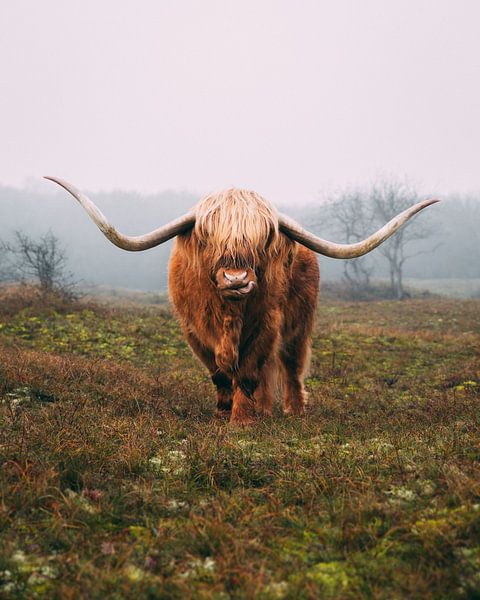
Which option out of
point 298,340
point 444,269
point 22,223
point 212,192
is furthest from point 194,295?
point 22,223

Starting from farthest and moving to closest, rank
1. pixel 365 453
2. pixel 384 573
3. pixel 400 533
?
pixel 365 453, pixel 400 533, pixel 384 573

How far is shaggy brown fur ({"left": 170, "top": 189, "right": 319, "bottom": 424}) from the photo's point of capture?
438 centimetres

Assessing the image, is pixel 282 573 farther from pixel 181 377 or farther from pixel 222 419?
pixel 181 377

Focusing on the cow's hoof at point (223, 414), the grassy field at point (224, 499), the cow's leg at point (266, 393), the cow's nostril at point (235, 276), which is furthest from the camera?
the cow's leg at point (266, 393)

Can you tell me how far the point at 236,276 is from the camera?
4.09 m

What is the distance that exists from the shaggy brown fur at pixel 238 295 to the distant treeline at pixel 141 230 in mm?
52550

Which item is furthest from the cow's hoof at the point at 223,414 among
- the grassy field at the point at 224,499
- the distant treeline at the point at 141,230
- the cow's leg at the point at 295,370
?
the distant treeline at the point at 141,230

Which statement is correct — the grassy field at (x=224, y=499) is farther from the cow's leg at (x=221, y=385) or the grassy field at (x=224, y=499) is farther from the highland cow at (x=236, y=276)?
the highland cow at (x=236, y=276)

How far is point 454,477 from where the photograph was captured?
104 inches

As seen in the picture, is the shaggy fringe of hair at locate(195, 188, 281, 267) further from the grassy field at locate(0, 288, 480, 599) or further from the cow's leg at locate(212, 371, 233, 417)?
the grassy field at locate(0, 288, 480, 599)

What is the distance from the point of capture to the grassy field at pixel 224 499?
195 centimetres

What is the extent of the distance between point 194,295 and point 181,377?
2.61 m

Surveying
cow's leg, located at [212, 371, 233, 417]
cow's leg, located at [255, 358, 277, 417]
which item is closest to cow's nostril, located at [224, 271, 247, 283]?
cow's leg, located at [212, 371, 233, 417]

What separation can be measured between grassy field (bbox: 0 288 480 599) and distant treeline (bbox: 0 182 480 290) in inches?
2109
